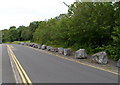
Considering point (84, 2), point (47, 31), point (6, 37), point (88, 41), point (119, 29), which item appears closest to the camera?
point (119, 29)

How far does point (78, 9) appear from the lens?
22.0m

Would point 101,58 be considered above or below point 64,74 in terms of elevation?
above

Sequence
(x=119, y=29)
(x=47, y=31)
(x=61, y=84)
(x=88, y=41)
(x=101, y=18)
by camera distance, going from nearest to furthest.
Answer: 1. (x=61, y=84)
2. (x=119, y=29)
3. (x=101, y=18)
4. (x=88, y=41)
5. (x=47, y=31)

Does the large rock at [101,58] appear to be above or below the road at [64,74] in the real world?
above

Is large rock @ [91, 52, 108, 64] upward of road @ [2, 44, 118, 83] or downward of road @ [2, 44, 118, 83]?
upward

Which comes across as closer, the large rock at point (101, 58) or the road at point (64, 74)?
the road at point (64, 74)

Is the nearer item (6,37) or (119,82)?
(119,82)

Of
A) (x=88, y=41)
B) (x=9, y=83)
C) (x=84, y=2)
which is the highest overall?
(x=84, y=2)

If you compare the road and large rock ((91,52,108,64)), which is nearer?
the road

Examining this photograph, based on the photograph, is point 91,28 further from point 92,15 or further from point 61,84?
point 61,84

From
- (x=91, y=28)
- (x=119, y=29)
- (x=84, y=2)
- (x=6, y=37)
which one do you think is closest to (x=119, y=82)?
(x=119, y=29)

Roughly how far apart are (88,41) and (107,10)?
4656 mm

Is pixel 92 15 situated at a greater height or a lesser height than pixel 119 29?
greater

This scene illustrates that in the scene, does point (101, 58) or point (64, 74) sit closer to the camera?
point (64, 74)
